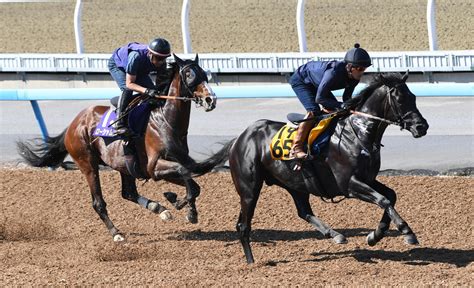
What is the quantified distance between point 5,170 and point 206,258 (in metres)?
4.48

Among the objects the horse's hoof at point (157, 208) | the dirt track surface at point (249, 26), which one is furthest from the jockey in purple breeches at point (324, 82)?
the dirt track surface at point (249, 26)

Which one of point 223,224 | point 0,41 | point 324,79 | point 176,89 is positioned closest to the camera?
point 324,79

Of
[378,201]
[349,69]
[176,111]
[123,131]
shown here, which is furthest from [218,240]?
[349,69]

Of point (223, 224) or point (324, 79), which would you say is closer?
point (324, 79)

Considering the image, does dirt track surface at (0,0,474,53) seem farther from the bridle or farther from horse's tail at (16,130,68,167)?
the bridle

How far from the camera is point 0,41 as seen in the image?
23812 mm

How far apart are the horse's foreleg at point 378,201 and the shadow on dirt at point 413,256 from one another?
33cm

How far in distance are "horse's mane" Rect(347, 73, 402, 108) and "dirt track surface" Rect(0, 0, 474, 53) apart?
10853 millimetres

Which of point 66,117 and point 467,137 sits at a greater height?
point 467,137

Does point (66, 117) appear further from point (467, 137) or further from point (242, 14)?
point (242, 14)

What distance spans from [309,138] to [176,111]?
1.51m

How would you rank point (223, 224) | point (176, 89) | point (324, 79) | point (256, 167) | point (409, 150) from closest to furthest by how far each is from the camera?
point (324, 79) → point (256, 167) → point (176, 89) → point (223, 224) → point (409, 150)

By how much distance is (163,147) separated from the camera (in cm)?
930

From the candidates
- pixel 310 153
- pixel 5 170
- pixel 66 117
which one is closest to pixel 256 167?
pixel 310 153
